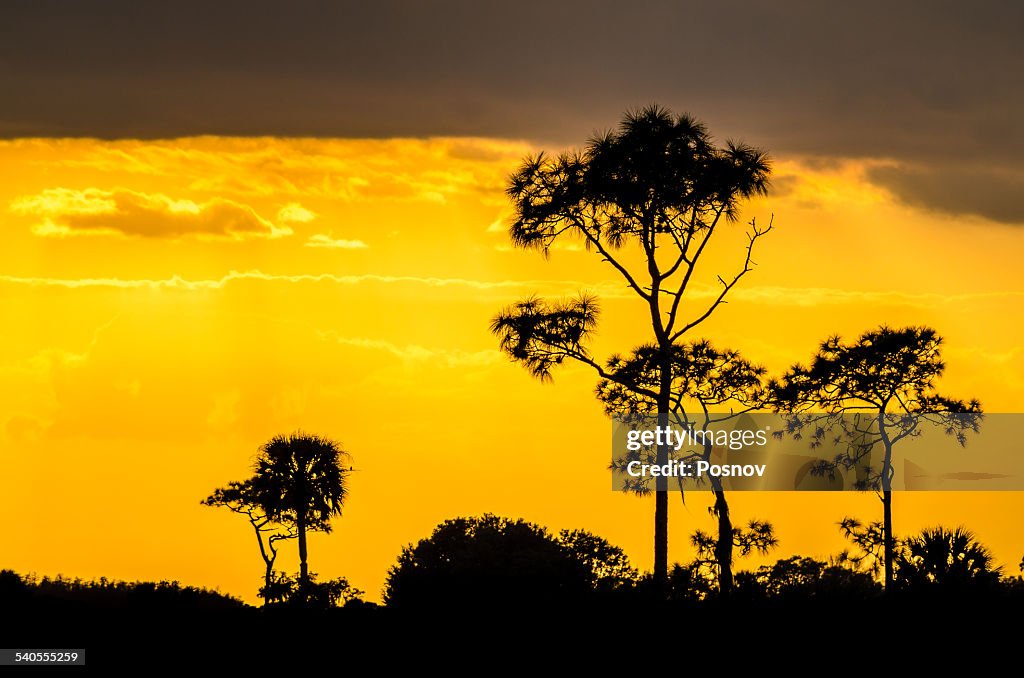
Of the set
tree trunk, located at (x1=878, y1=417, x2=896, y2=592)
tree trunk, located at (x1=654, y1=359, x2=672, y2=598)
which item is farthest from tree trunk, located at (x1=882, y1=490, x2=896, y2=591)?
tree trunk, located at (x1=654, y1=359, x2=672, y2=598)

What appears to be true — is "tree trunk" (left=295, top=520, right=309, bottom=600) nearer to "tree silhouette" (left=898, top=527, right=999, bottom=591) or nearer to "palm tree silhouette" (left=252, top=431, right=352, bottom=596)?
"palm tree silhouette" (left=252, top=431, right=352, bottom=596)

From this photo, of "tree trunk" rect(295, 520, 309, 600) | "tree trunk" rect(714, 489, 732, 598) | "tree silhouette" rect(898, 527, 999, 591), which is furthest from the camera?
"tree trunk" rect(295, 520, 309, 600)

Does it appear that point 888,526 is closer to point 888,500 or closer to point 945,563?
point 888,500

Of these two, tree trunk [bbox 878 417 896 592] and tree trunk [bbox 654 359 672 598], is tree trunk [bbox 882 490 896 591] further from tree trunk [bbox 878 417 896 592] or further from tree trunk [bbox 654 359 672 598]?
tree trunk [bbox 654 359 672 598]

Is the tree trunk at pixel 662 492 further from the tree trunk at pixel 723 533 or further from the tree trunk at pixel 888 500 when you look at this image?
the tree trunk at pixel 888 500

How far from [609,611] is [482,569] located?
25407mm

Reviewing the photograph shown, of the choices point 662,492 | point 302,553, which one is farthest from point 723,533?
point 302,553

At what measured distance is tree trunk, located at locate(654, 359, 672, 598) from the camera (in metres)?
43.2

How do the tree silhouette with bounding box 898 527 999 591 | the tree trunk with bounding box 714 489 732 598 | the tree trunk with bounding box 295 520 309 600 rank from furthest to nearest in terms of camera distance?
1. the tree trunk with bounding box 295 520 309 600
2. the tree trunk with bounding box 714 489 732 598
3. the tree silhouette with bounding box 898 527 999 591

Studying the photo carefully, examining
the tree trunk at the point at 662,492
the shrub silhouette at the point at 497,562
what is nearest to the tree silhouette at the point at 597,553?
the shrub silhouette at the point at 497,562

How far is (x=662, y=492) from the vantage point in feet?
144

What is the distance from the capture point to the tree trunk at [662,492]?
142 feet

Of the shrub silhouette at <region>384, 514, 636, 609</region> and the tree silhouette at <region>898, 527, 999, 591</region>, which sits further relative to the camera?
the shrub silhouette at <region>384, 514, 636, 609</region>

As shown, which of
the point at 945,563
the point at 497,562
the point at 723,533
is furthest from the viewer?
the point at 497,562
